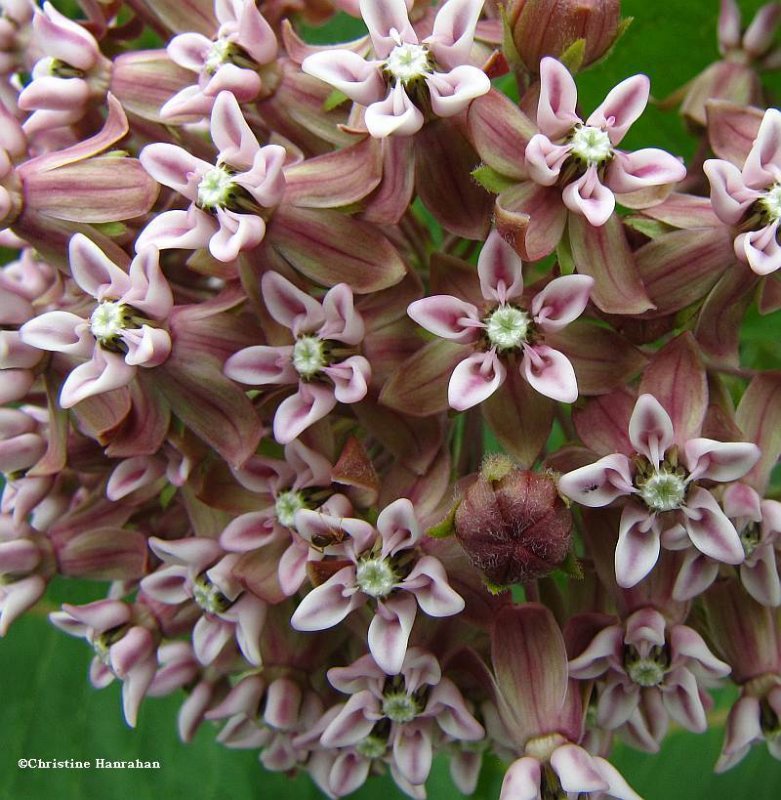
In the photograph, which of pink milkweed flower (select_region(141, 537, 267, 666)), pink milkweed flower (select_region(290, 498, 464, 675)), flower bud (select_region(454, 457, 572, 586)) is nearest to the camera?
flower bud (select_region(454, 457, 572, 586))

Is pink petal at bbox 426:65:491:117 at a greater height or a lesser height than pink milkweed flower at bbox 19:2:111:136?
greater

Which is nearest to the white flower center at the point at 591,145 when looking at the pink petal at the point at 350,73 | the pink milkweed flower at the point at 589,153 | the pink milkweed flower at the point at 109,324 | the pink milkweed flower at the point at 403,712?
the pink milkweed flower at the point at 589,153

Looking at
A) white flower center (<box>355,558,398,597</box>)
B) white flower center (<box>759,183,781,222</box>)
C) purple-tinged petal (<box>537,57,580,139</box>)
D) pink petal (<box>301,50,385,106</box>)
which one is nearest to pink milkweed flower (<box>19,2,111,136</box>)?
pink petal (<box>301,50,385,106</box>)

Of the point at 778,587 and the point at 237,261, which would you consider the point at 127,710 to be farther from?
the point at 778,587

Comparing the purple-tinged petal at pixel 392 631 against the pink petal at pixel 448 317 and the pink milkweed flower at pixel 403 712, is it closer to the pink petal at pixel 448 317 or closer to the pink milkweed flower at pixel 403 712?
the pink milkweed flower at pixel 403 712

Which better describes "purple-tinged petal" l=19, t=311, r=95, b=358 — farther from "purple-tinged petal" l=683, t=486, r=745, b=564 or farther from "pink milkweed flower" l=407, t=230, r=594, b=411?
"purple-tinged petal" l=683, t=486, r=745, b=564

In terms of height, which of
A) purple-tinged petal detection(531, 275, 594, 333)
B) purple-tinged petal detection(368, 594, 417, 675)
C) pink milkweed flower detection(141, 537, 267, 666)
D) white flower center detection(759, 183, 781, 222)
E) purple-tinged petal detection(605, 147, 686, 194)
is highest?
purple-tinged petal detection(605, 147, 686, 194)

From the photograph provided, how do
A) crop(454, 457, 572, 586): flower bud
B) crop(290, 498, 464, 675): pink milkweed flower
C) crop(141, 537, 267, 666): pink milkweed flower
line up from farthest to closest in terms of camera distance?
crop(141, 537, 267, 666): pink milkweed flower
crop(290, 498, 464, 675): pink milkweed flower
crop(454, 457, 572, 586): flower bud
